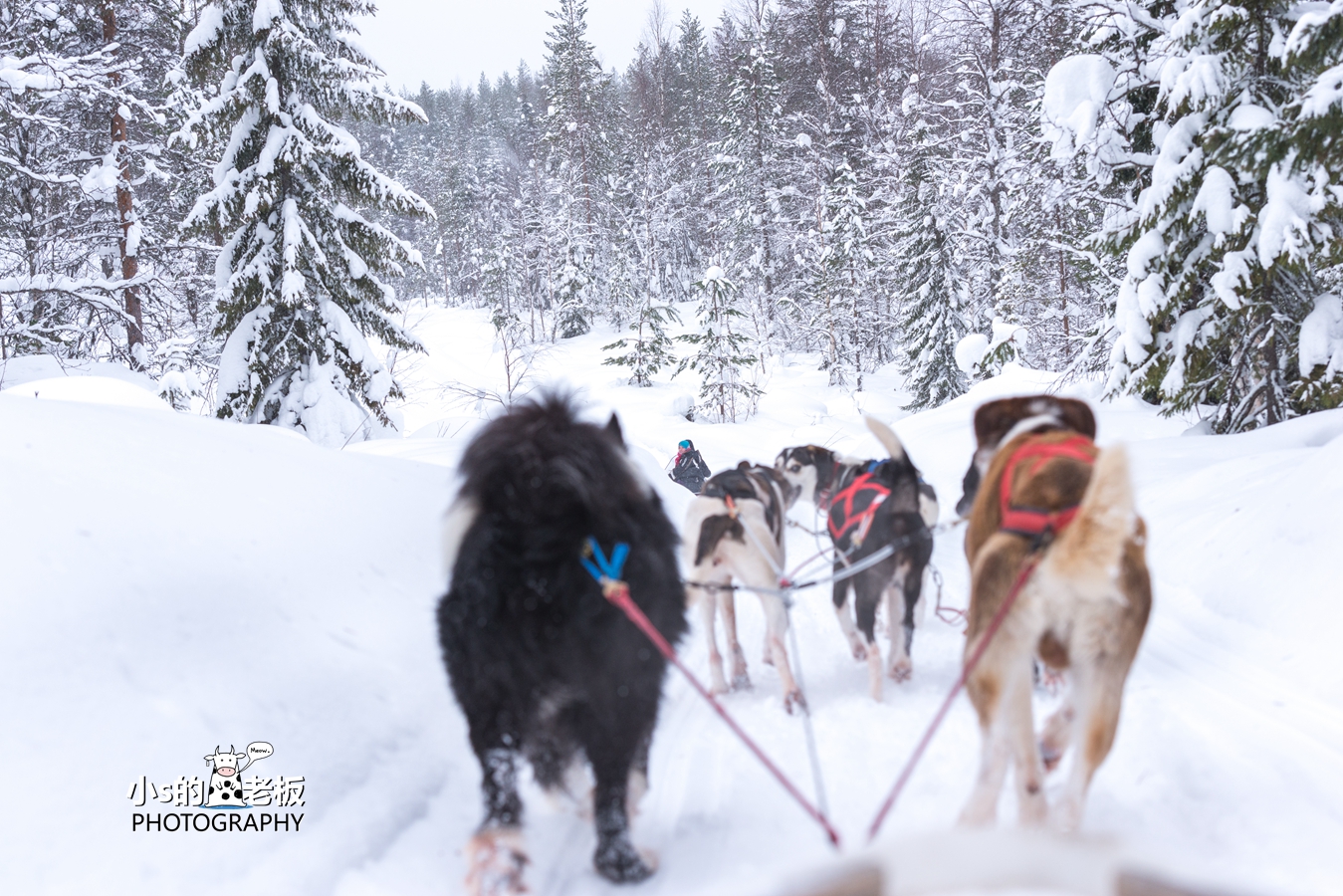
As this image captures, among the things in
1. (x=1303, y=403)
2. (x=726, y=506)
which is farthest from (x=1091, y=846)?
(x=1303, y=403)

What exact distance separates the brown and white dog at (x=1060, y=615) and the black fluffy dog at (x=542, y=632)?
3.71 feet

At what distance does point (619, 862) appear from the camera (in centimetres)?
239

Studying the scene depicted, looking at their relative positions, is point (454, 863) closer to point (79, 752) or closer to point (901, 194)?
point (79, 752)

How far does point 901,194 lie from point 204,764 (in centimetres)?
2476

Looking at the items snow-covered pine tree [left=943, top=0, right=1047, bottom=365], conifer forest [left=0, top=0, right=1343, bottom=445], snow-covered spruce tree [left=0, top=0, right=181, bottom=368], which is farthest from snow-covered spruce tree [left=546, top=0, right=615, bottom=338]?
snow-covered spruce tree [left=0, top=0, right=181, bottom=368]

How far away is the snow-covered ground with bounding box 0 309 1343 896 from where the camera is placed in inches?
89.7

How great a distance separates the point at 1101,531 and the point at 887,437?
1.85 meters

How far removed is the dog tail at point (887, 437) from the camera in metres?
3.70

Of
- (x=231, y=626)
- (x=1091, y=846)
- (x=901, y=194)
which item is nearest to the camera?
(x=1091, y=846)

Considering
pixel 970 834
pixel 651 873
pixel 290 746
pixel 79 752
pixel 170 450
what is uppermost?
pixel 170 450

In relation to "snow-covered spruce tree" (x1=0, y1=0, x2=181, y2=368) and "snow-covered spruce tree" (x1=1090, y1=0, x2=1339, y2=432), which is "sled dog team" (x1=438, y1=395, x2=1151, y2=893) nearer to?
"snow-covered spruce tree" (x1=1090, y1=0, x2=1339, y2=432)

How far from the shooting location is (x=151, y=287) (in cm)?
1245

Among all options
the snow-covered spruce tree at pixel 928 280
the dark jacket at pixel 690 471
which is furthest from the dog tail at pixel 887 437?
the snow-covered spruce tree at pixel 928 280

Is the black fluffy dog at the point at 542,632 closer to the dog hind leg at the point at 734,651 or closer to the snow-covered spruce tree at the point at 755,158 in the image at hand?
the dog hind leg at the point at 734,651
